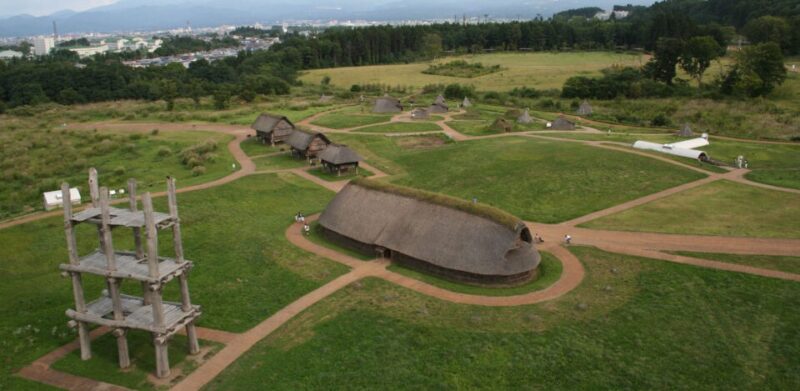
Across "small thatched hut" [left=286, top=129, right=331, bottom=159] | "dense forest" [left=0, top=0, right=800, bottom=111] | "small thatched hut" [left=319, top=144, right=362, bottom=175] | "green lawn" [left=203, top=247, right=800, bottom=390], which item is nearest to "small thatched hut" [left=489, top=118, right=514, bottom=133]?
"small thatched hut" [left=286, top=129, right=331, bottom=159]

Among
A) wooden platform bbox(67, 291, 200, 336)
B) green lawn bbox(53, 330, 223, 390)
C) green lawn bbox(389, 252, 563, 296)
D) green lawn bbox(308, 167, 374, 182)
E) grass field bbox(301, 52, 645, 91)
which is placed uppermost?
grass field bbox(301, 52, 645, 91)

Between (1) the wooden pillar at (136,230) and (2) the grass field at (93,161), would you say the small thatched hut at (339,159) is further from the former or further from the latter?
(1) the wooden pillar at (136,230)

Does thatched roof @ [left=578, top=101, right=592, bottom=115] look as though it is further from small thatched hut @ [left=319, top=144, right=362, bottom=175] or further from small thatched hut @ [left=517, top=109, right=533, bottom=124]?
small thatched hut @ [left=319, top=144, right=362, bottom=175]

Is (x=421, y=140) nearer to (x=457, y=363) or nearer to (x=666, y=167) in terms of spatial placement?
(x=666, y=167)

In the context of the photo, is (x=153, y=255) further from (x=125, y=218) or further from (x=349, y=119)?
(x=349, y=119)

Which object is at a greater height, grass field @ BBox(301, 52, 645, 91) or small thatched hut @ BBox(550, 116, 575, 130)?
grass field @ BBox(301, 52, 645, 91)

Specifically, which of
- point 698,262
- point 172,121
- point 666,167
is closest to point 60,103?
point 172,121
